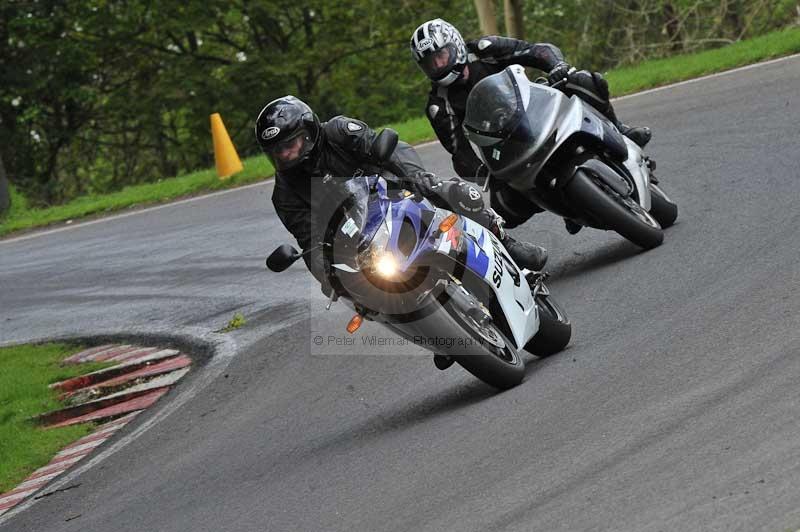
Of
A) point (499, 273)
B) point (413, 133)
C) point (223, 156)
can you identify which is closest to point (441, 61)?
point (499, 273)

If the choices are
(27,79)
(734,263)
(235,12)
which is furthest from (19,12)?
(734,263)

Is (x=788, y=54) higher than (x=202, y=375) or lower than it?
lower

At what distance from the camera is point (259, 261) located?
12836 millimetres

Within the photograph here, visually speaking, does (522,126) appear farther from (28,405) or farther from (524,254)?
(28,405)

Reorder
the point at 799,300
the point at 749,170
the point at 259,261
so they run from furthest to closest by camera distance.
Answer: the point at 259,261
the point at 749,170
the point at 799,300

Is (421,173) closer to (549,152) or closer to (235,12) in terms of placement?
(549,152)

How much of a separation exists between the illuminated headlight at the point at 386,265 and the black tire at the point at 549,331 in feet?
4.01

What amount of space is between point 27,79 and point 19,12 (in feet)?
4.38

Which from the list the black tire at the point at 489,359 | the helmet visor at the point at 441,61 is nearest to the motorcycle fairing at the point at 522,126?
the helmet visor at the point at 441,61

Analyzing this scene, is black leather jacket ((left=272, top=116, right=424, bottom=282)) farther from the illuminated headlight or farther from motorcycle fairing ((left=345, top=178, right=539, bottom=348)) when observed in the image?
the illuminated headlight

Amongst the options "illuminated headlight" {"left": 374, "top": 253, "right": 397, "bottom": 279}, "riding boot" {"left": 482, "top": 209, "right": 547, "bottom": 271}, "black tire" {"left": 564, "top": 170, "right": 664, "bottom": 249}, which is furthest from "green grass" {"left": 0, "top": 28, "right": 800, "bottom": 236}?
"illuminated headlight" {"left": 374, "top": 253, "right": 397, "bottom": 279}

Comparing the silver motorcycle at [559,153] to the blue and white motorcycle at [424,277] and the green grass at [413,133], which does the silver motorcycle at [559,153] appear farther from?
the green grass at [413,133]

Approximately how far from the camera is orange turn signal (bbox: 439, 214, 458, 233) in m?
6.86

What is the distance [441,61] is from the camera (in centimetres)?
980
